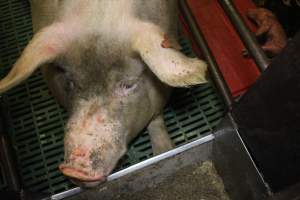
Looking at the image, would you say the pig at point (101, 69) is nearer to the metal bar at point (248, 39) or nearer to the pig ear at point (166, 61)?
the pig ear at point (166, 61)

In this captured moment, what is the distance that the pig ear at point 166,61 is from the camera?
1.26 m

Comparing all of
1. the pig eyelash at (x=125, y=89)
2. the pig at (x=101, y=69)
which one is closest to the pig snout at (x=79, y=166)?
the pig at (x=101, y=69)

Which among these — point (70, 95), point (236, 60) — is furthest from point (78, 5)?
point (236, 60)

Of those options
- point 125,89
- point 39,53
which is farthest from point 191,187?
point 39,53

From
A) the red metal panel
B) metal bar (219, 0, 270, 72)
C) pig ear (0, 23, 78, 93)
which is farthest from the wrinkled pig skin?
pig ear (0, 23, 78, 93)

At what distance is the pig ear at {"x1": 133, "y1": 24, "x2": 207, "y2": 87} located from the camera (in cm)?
126

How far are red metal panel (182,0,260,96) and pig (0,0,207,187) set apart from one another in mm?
643

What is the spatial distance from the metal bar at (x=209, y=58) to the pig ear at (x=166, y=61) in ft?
1.24

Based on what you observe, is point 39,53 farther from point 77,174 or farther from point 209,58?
point 209,58

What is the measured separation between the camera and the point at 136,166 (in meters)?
1.46

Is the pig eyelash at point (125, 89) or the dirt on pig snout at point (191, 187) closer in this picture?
the pig eyelash at point (125, 89)

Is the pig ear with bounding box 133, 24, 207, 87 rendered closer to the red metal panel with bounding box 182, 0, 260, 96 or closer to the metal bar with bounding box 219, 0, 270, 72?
the metal bar with bounding box 219, 0, 270, 72

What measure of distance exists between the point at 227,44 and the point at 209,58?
1.28 ft

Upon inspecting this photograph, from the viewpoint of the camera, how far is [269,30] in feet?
6.73
